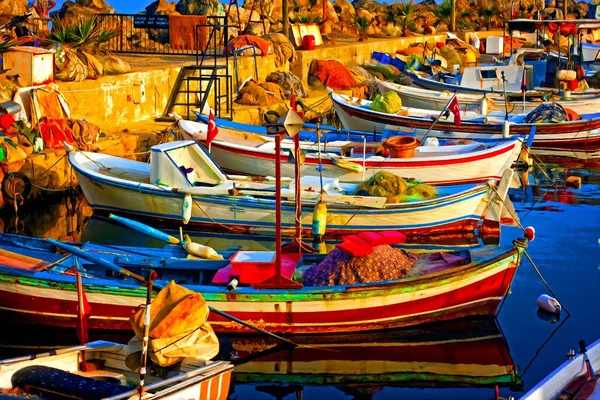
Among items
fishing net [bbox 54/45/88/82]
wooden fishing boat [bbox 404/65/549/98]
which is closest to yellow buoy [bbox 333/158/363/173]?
fishing net [bbox 54/45/88/82]

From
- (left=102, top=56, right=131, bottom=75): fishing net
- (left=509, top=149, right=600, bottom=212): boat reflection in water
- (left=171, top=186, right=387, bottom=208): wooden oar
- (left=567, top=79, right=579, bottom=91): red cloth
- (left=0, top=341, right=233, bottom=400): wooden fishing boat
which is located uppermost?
(left=102, top=56, right=131, bottom=75): fishing net

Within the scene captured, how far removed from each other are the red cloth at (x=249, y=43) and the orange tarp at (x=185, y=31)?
1058 millimetres

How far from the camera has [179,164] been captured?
17500 mm

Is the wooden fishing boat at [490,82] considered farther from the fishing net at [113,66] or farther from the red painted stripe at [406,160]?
the red painted stripe at [406,160]

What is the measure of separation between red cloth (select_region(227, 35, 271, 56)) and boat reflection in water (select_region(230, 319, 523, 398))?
693 inches

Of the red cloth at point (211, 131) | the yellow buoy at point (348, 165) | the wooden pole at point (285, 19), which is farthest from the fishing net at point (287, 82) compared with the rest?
the yellow buoy at point (348, 165)

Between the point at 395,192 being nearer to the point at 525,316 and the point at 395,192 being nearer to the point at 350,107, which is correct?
the point at 525,316

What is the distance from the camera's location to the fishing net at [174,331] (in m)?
9.70

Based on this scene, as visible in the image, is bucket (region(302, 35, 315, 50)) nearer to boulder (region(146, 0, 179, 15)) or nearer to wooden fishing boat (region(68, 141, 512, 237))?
boulder (region(146, 0, 179, 15))

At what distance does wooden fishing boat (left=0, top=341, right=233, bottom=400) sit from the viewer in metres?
8.97

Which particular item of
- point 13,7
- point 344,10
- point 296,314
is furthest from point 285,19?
point 296,314

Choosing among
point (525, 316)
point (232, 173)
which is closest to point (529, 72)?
point (232, 173)

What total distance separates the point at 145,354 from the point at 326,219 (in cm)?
774

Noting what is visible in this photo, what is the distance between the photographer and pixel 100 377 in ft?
32.2
